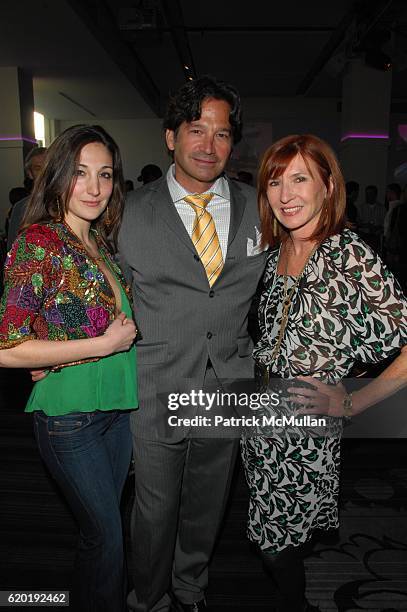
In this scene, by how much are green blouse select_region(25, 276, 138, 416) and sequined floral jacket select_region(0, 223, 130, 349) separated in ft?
0.39

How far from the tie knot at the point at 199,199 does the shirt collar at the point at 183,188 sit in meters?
0.02

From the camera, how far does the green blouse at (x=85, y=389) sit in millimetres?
1447

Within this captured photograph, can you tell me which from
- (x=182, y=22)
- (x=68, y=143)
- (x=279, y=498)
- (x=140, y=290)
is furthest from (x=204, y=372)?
(x=182, y=22)

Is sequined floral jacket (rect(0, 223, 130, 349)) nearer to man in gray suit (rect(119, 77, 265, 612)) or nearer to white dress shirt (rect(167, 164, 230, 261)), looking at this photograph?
man in gray suit (rect(119, 77, 265, 612))

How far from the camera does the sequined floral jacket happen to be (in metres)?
1.33

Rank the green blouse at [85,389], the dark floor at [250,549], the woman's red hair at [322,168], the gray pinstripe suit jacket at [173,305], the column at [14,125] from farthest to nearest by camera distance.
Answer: the column at [14,125]
the dark floor at [250,549]
the gray pinstripe suit jacket at [173,305]
the woman's red hair at [322,168]
the green blouse at [85,389]

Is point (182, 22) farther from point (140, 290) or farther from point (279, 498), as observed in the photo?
point (279, 498)

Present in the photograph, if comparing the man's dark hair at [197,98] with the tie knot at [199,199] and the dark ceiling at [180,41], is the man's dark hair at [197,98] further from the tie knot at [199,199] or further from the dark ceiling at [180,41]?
the dark ceiling at [180,41]

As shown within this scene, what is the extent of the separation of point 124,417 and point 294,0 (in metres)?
7.49

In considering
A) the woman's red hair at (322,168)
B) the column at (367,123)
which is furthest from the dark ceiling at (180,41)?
the woman's red hair at (322,168)

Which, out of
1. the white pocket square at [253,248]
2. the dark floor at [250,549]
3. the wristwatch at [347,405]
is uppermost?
the white pocket square at [253,248]

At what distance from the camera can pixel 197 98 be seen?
183cm

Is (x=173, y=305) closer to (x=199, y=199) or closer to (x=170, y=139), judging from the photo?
(x=199, y=199)

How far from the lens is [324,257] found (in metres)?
1.54
